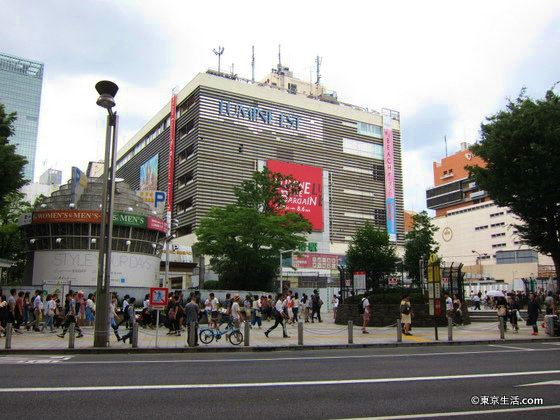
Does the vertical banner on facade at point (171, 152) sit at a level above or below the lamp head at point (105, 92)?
above

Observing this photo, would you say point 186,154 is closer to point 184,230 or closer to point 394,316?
point 184,230

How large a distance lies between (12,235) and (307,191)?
36651 millimetres

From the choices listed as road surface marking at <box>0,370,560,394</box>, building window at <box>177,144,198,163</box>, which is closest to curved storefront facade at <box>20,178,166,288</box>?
building window at <box>177,144,198,163</box>

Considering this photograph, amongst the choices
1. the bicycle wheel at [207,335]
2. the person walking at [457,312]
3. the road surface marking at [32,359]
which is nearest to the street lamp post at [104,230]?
the road surface marking at [32,359]

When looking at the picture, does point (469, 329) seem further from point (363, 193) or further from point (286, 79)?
point (286, 79)

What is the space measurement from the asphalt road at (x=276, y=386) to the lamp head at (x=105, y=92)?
842 cm

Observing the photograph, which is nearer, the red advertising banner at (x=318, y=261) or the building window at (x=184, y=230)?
the red advertising banner at (x=318, y=261)

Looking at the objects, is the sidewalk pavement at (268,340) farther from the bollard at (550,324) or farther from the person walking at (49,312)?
the person walking at (49,312)

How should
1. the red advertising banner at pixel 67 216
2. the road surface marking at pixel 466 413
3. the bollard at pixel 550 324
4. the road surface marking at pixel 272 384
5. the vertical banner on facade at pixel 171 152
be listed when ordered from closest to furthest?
the road surface marking at pixel 466 413
the road surface marking at pixel 272 384
the bollard at pixel 550 324
the red advertising banner at pixel 67 216
the vertical banner on facade at pixel 171 152

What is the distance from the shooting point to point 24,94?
611 feet

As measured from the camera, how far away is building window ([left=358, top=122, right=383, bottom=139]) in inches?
3012

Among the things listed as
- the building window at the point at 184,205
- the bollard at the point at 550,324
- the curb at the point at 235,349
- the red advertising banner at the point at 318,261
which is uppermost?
the building window at the point at 184,205

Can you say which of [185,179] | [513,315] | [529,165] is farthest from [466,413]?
[185,179]

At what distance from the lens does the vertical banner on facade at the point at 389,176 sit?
74.9 m
